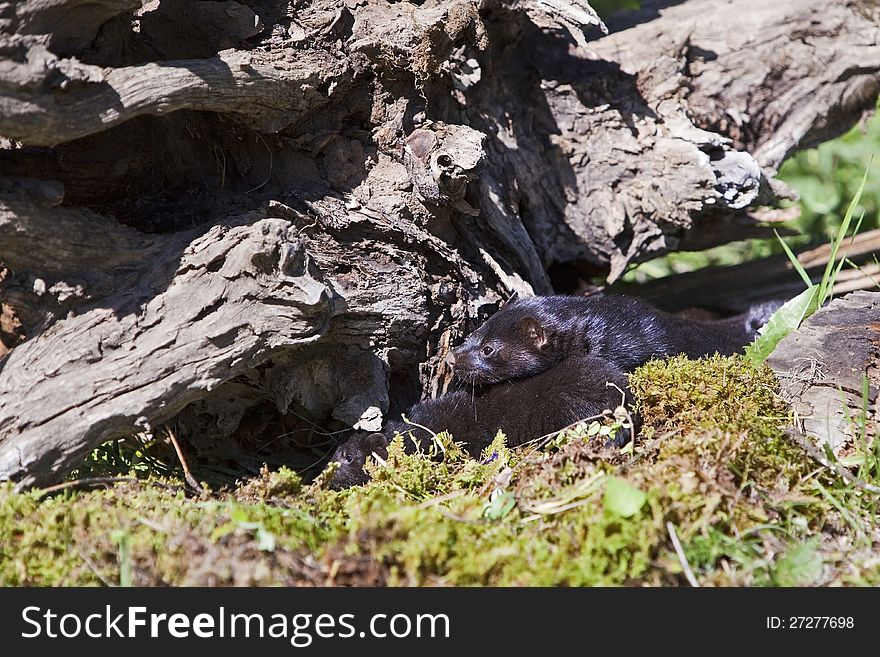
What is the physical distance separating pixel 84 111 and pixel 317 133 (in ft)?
4.52

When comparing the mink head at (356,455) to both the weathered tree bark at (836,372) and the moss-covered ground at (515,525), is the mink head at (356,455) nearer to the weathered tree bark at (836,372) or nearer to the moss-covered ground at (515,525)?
the moss-covered ground at (515,525)

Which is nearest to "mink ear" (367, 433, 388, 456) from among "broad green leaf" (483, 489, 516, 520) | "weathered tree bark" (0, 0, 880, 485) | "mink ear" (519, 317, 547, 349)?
"weathered tree bark" (0, 0, 880, 485)

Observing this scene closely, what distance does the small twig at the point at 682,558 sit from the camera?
276cm

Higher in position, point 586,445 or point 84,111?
point 84,111

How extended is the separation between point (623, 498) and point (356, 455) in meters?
1.94

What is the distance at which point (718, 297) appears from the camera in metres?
6.81

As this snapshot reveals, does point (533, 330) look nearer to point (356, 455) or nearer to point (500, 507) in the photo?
point (356, 455)

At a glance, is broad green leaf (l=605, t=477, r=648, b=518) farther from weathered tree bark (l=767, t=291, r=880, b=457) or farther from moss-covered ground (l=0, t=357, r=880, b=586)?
weathered tree bark (l=767, t=291, r=880, b=457)

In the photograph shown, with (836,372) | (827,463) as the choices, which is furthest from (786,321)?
(827,463)

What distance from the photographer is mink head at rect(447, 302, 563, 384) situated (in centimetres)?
476

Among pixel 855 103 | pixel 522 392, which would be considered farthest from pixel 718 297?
pixel 522 392

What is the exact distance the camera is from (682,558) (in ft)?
9.18

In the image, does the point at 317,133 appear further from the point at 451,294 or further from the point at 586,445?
the point at 586,445

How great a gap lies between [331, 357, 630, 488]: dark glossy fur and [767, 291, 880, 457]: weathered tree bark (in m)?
0.88
